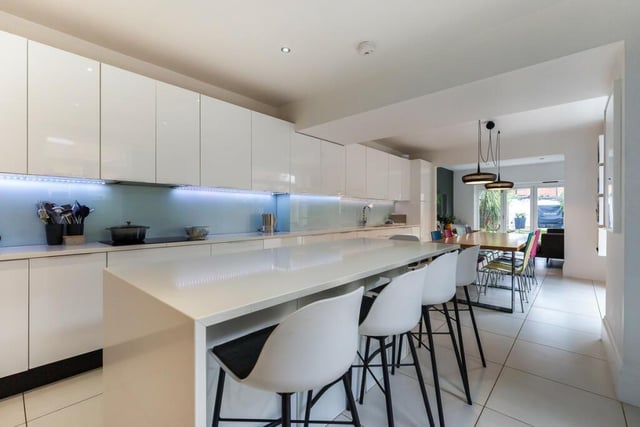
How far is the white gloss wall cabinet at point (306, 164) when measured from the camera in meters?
3.74

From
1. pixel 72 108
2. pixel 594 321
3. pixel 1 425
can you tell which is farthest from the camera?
pixel 594 321

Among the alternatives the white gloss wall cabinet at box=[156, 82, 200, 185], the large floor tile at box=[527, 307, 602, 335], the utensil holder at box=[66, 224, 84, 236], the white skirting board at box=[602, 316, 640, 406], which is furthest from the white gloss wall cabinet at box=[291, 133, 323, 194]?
the white skirting board at box=[602, 316, 640, 406]

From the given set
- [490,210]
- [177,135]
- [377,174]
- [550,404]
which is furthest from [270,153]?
[490,210]

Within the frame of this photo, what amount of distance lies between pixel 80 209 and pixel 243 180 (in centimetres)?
143

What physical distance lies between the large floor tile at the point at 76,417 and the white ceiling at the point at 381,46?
260 cm

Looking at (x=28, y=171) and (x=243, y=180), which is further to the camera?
(x=243, y=180)

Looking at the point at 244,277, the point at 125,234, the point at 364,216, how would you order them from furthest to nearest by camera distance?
the point at 364,216 → the point at 125,234 → the point at 244,277

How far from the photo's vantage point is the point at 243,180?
3.18 metres

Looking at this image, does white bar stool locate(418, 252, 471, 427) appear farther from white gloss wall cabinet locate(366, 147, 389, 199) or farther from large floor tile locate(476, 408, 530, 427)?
white gloss wall cabinet locate(366, 147, 389, 199)

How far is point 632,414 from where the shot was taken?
1.67 metres

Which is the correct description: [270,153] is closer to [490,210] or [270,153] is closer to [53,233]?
[53,233]

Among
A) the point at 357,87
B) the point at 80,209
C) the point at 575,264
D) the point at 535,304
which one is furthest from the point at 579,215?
the point at 80,209

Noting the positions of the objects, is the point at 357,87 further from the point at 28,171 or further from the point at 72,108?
the point at 28,171

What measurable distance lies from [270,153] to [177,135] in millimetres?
1072
